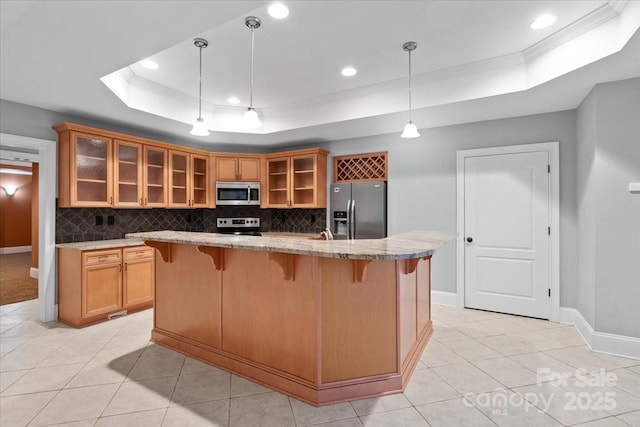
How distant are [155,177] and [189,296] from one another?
2415mm

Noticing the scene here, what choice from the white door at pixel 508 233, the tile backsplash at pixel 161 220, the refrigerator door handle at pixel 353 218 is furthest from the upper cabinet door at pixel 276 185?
the white door at pixel 508 233

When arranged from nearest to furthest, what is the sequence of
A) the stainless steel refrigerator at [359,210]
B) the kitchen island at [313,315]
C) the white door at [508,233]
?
the kitchen island at [313,315], the white door at [508,233], the stainless steel refrigerator at [359,210]

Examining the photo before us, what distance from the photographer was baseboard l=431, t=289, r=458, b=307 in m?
4.18

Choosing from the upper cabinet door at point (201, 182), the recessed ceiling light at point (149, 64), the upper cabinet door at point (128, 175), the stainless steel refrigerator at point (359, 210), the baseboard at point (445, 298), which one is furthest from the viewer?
the upper cabinet door at point (201, 182)

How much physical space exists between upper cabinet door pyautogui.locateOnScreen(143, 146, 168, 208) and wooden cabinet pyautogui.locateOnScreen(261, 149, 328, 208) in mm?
1492

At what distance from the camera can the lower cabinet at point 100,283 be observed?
3.43 metres

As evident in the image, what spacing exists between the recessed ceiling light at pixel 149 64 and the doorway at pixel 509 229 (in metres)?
3.65

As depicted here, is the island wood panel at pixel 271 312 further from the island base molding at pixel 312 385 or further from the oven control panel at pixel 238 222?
the oven control panel at pixel 238 222

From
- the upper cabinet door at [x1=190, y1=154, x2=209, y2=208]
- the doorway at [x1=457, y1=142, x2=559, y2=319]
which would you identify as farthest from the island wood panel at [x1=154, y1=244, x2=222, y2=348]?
the doorway at [x1=457, y1=142, x2=559, y2=319]

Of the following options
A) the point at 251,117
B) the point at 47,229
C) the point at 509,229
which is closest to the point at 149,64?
the point at 251,117

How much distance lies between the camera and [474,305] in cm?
406

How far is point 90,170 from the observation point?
3770mm

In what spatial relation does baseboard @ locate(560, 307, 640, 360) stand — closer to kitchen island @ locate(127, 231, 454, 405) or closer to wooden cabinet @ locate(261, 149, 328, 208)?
kitchen island @ locate(127, 231, 454, 405)

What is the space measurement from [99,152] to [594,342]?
5568 mm
